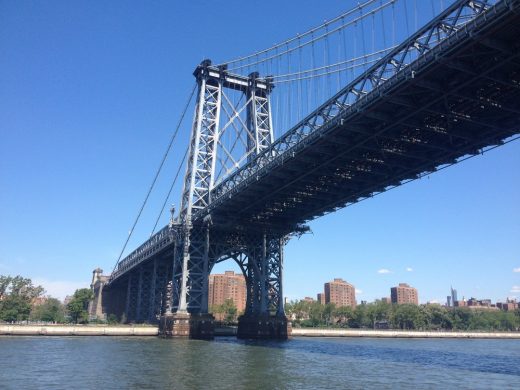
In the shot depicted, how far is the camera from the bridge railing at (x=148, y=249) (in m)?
76.2

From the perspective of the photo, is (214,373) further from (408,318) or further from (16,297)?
(408,318)

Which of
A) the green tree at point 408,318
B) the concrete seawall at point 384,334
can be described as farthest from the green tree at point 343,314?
the concrete seawall at point 384,334

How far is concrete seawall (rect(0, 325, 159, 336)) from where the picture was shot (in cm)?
6875

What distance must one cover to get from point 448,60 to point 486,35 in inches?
121

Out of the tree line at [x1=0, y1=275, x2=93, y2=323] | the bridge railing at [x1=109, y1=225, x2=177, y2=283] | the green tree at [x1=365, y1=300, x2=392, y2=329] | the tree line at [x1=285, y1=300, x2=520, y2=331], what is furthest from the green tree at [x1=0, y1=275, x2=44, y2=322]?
the green tree at [x1=365, y1=300, x2=392, y2=329]

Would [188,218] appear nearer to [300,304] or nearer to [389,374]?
[389,374]

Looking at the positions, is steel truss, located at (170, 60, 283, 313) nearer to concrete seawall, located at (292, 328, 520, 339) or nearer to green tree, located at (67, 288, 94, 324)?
concrete seawall, located at (292, 328, 520, 339)

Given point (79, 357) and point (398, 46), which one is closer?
point (398, 46)

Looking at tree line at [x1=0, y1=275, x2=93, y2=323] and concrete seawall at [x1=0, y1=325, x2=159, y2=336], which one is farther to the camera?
tree line at [x1=0, y1=275, x2=93, y2=323]

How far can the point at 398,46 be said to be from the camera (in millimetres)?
34844

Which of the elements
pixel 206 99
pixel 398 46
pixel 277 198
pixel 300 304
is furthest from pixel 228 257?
pixel 300 304

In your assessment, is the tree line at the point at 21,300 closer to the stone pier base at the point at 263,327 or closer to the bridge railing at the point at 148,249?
the bridge railing at the point at 148,249

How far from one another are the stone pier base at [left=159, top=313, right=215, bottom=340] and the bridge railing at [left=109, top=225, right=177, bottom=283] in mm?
11707

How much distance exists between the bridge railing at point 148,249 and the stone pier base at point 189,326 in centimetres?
1171
